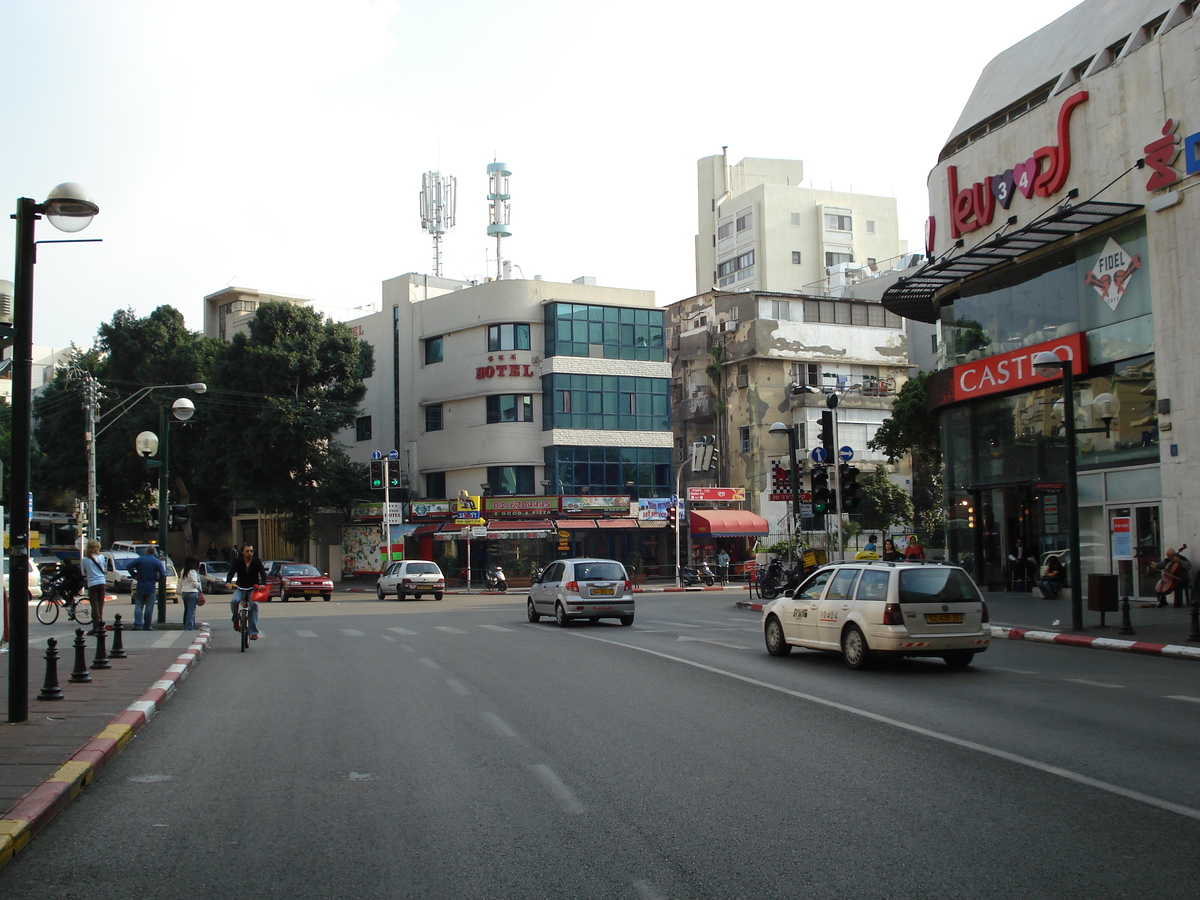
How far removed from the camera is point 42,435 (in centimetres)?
6619

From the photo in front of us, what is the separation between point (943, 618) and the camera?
1456cm

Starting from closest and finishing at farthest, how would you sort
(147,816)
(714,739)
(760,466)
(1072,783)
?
1. (147,816)
2. (1072,783)
3. (714,739)
4. (760,466)

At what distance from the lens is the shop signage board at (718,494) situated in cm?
5753

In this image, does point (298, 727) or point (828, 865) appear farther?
point (298, 727)

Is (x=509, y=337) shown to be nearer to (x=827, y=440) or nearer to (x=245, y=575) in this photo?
(x=827, y=440)

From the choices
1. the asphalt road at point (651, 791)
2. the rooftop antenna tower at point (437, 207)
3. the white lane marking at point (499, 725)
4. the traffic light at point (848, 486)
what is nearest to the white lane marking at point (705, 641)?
the asphalt road at point (651, 791)

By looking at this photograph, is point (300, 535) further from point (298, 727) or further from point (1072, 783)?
point (1072, 783)

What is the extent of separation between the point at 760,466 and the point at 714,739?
52705mm

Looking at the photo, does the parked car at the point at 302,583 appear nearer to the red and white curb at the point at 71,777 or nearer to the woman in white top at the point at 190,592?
the woman in white top at the point at 190,592

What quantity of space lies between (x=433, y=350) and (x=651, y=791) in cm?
5417

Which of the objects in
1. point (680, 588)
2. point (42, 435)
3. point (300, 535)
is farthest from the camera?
point (42, 435)

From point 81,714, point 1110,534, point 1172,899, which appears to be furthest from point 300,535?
point 1172,899

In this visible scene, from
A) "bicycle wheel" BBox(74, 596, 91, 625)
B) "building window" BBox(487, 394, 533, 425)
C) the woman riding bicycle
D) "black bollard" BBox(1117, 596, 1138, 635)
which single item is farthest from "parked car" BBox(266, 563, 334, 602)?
"black bollard" BBox(1117, 596, 1138, 635)

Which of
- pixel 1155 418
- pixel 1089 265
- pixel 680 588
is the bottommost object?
pixel 680 588
